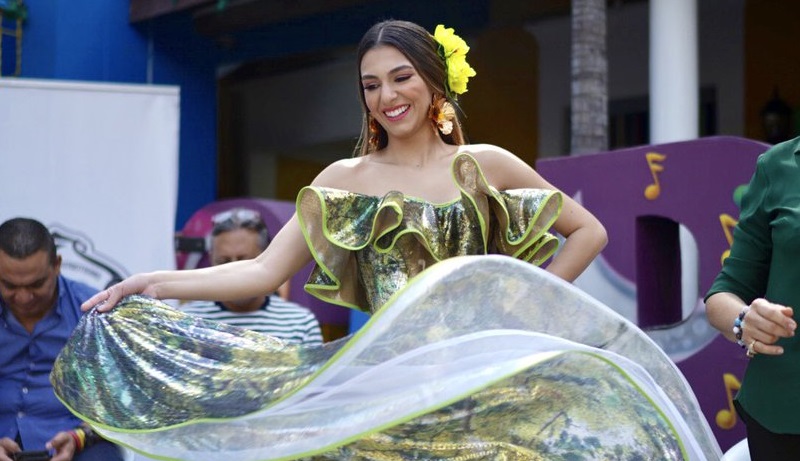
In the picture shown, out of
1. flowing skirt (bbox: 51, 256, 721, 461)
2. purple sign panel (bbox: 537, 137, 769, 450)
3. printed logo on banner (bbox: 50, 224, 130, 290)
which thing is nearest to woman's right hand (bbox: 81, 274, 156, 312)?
flowing skirt (bbox: 51, 256, 721, 461)

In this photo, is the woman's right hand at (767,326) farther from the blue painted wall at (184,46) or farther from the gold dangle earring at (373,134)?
the blue painted wall at (184,46)

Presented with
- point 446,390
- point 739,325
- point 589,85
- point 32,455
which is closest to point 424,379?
point 446,390

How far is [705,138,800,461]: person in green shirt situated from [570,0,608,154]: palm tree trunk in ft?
12.6

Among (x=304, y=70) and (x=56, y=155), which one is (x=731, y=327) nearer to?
(x=56, y=155)

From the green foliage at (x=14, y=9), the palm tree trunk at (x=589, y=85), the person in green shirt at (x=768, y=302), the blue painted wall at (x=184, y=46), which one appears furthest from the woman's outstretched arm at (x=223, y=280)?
the green foliage at (x=14, y=9)

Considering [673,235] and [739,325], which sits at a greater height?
[673,235]

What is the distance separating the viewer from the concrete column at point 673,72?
23.1 ft

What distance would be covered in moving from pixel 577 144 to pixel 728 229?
1.53 metres

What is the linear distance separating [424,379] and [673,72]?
4989 mm

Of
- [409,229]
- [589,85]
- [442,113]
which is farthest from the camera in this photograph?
[589,85]

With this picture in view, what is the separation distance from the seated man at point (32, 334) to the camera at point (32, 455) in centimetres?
7

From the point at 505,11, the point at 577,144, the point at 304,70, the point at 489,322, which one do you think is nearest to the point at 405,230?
the point at 489,322

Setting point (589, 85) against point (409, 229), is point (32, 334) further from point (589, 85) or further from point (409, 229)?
point (589, 85)

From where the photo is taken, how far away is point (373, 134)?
11.1ft
